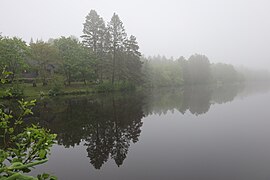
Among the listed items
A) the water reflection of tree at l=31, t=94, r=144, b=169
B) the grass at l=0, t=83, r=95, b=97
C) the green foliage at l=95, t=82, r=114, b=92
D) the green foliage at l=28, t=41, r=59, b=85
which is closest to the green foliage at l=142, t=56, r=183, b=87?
the green foliage at l=95, t=82, r=114, b=92

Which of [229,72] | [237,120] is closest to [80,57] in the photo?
[237,120]

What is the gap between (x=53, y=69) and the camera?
57.1 meters

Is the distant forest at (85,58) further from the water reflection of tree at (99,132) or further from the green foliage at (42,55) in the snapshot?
the water reflection of tree at (99,132)

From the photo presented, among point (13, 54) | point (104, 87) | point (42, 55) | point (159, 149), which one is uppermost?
point (42, 55)

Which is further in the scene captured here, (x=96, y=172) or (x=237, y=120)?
(x=237, y=120)

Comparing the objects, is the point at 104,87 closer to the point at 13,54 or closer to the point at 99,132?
the point at 13,54

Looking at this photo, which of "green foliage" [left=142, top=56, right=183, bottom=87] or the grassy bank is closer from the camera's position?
the grassy bank

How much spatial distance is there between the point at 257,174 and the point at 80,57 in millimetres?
43879

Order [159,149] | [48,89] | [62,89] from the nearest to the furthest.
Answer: [159,149], [62,89], [48,89]

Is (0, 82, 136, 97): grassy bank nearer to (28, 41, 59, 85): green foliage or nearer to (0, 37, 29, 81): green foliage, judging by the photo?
(0, 37, 29, 81): green foliage

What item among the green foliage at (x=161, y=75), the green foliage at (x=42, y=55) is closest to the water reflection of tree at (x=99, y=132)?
the green foliage at (x=42, y=55)

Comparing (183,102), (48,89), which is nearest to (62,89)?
(48,89)

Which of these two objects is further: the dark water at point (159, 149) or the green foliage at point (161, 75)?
the green foliage at point (161, 75)

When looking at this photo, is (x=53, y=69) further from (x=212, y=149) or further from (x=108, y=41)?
(x=212, y=149)
